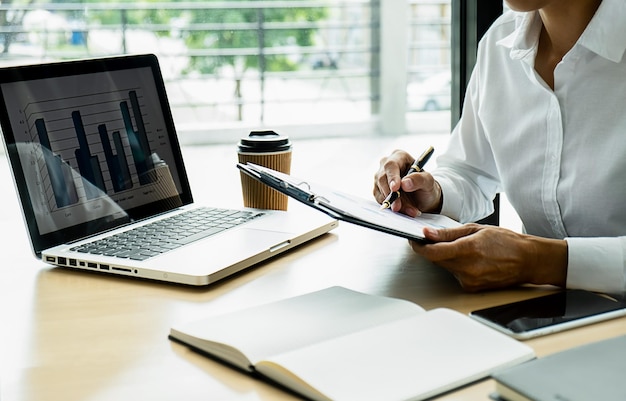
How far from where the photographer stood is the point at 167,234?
119 centimetres

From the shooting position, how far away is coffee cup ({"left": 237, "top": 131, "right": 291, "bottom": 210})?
1.35 metres

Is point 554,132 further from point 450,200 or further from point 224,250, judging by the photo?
point 224,250

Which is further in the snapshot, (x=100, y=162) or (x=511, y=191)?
(x=511, y=191)

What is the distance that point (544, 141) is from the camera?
1286mm

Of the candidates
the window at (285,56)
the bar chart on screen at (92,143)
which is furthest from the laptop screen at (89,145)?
the window at (285,56)

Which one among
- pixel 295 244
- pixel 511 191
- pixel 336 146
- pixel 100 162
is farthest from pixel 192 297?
pixel 336 146

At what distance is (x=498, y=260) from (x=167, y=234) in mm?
490

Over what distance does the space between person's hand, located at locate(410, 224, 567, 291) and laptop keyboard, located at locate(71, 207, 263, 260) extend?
365mm

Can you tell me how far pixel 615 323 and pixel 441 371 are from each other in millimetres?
253

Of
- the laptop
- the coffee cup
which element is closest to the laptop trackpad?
the laptop

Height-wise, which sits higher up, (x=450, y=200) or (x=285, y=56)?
(x=450, y=200)

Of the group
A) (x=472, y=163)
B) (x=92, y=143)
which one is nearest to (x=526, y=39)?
(x=472, y=163)

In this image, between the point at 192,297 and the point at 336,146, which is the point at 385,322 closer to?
the point at 192,297

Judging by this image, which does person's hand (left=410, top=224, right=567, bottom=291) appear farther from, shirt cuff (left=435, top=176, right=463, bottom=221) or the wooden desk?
shirt cuff (left=435, top=176, right=463, bottom=221)
